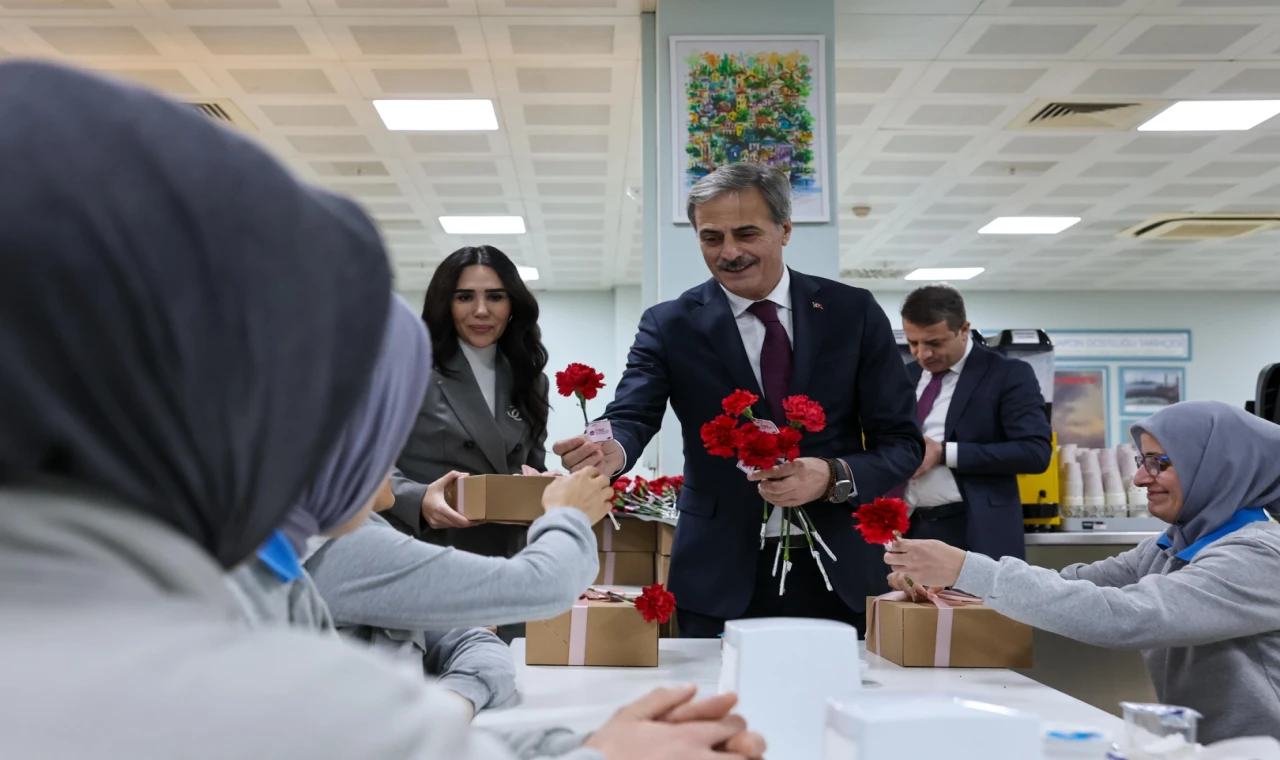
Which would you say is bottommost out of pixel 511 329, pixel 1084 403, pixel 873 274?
pixel 511 329

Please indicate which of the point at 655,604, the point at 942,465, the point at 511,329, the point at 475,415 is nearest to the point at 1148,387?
the point at 942,465

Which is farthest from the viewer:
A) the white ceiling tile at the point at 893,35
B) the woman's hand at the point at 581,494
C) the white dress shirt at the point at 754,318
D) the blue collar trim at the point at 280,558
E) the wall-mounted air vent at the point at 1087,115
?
the wall-mounted air vent at the point at 1087,115

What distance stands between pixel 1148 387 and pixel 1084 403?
838 millimetres

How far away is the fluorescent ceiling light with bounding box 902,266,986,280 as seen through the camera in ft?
37.1

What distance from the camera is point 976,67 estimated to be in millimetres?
5504

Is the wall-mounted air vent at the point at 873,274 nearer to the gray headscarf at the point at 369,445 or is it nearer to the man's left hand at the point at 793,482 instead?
the man's left hand at the point at 793,482

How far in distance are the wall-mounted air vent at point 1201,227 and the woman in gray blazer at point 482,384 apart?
25.7ft

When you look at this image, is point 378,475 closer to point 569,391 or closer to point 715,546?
point 569,391

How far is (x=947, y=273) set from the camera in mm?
11516

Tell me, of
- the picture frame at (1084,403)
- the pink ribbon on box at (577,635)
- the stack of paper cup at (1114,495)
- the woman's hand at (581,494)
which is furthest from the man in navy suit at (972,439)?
the picture frame at (1084,403)

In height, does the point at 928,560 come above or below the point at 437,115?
below

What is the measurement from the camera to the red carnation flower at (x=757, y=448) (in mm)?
1741

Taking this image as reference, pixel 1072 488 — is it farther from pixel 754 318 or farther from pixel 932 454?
pixel 754 318

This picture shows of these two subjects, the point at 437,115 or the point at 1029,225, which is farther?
the point at 1029,225
